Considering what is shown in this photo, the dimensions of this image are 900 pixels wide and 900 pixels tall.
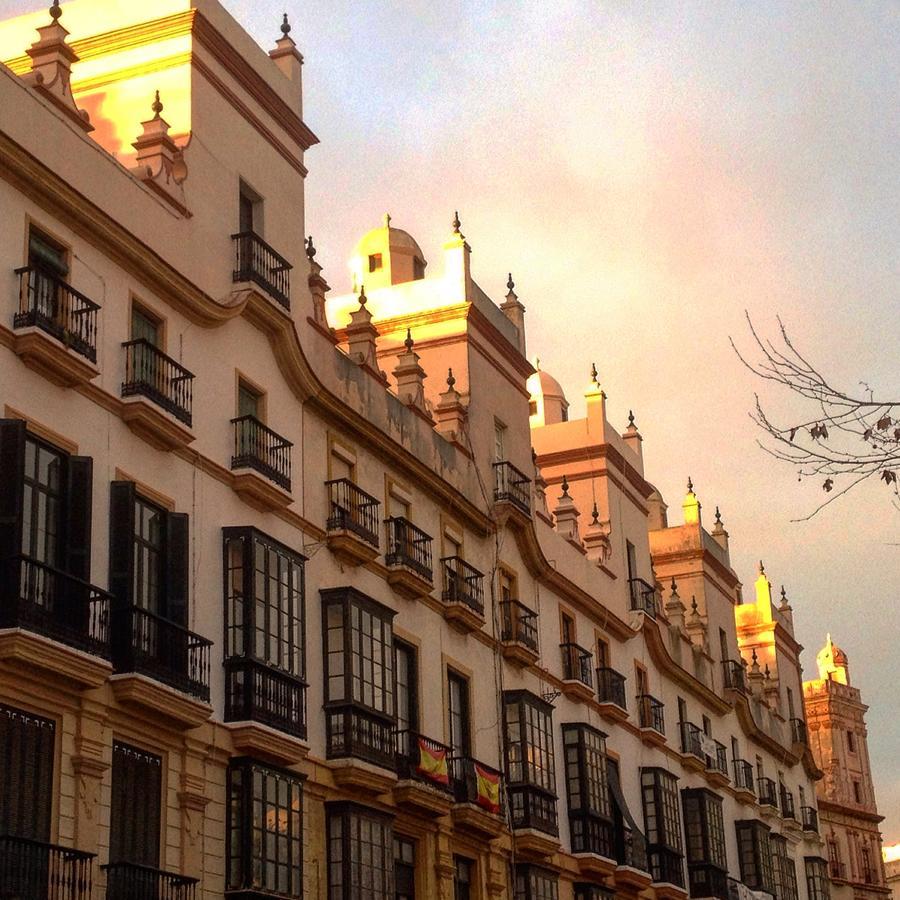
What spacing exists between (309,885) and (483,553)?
35.7ft

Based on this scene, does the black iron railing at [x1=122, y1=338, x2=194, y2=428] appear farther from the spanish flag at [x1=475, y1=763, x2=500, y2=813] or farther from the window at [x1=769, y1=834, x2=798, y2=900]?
the window at [x1=769, y1=834, x2=798, y2=900]

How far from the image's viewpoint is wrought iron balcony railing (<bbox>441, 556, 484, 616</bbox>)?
34.7 m

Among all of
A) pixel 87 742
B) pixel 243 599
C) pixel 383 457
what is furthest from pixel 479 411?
pixel 87 742

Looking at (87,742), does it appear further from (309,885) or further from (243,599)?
(309,885)

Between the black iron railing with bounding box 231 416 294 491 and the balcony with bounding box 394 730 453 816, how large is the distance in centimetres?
550

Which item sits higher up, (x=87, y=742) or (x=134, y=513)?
(x=134, y=513)

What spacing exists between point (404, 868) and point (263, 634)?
21.5 feet

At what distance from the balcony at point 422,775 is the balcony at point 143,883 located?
6970 mm

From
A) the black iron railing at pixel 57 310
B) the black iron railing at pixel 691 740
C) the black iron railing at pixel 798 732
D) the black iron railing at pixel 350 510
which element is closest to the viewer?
the black iron railing at pixel 57 310

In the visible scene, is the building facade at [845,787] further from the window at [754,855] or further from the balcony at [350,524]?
the balcony at [350,524]

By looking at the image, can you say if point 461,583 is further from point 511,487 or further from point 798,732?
point 798,732

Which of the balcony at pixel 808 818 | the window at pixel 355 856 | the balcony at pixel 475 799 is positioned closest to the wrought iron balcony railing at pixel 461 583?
the balcony at pixel 475 799

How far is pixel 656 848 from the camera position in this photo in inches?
1694

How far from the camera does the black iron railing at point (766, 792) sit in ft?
179
